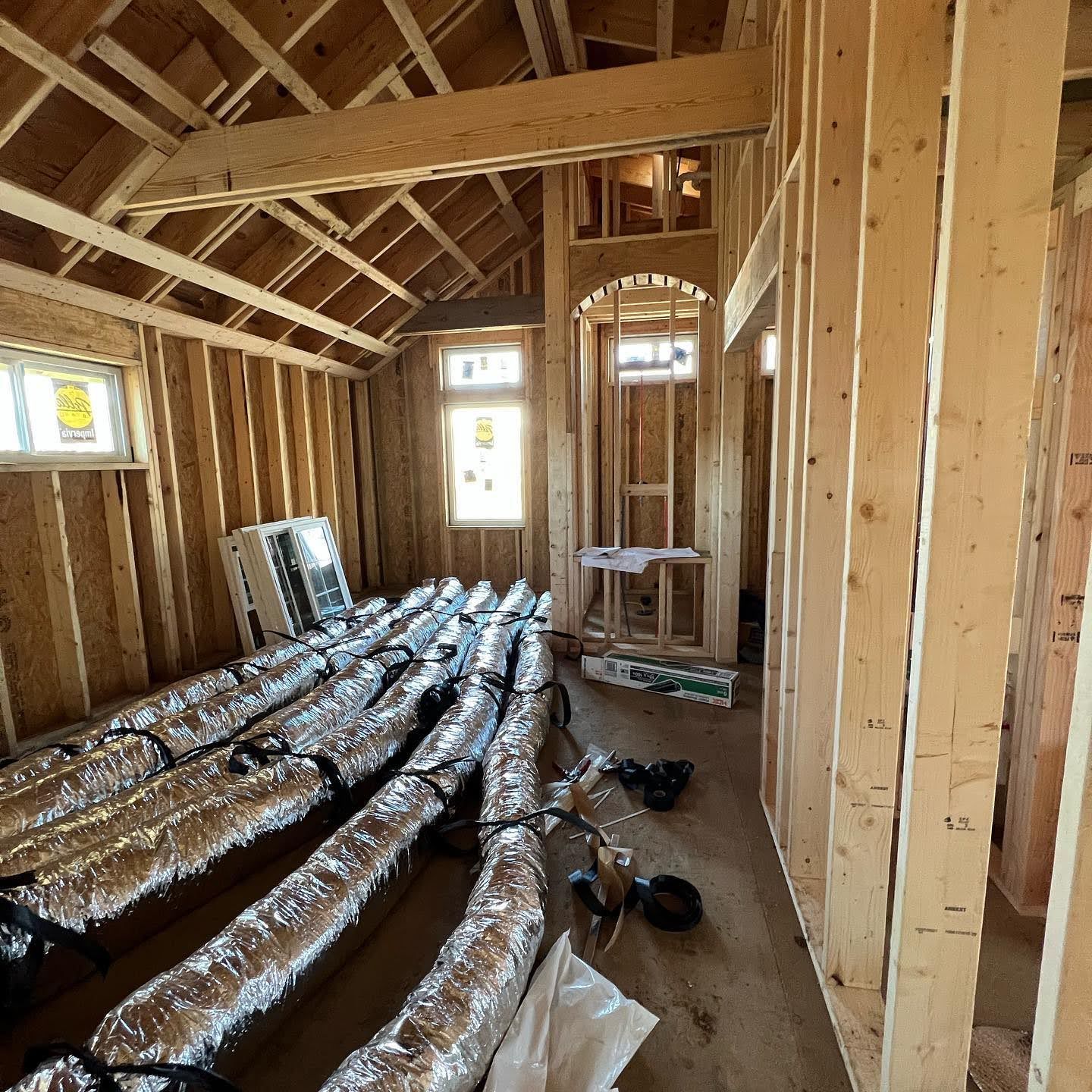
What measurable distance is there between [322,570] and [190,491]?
Answer: 126 centimetres

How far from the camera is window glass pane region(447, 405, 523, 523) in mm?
6066

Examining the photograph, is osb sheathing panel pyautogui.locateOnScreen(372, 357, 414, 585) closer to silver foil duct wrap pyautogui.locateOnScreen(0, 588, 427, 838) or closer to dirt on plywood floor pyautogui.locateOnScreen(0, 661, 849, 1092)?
silver foil duct wrap pyautogui.locateOnScreen(0, 588, 427, 838)

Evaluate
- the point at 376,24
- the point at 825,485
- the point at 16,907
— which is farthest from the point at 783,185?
the point at 16,907

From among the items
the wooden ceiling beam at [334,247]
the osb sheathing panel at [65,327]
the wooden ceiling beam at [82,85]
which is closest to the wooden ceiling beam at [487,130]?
the wooden ceiling beam at [82,85]


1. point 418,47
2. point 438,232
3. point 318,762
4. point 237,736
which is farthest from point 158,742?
point 438,232

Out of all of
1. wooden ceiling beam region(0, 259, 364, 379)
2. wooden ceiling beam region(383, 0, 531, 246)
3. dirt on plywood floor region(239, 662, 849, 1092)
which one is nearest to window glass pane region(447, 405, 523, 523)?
wooden ceiling beam region(0, 259, 364, 379)

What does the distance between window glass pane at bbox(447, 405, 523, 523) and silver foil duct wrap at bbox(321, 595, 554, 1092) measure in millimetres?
4429

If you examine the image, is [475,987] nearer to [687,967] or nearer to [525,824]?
[525,824]

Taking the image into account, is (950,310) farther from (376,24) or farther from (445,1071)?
(376,24)

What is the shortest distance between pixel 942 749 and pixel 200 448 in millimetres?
4843

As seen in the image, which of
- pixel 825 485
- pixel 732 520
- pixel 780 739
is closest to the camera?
pixel 825 485

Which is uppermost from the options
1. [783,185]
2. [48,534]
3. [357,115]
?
[357,115]

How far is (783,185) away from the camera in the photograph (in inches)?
70.4

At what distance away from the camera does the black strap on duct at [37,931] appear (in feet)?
4.45
